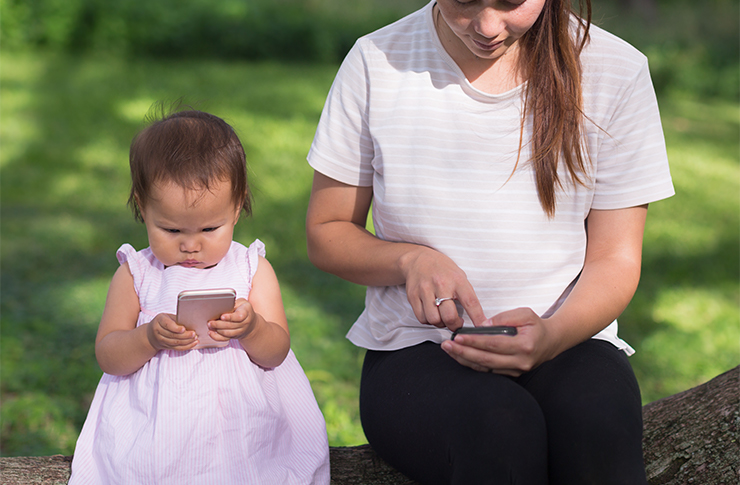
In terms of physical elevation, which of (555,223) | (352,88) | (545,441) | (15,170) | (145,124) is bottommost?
(15,170)

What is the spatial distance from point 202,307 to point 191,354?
187 millimetres

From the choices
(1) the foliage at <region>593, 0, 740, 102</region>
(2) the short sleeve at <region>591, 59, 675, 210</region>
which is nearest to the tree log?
(2) the short sleeve at <region>591, 59, 675, 210</region>

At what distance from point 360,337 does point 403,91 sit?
2.02 feet

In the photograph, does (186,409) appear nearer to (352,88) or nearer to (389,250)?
(389,250)

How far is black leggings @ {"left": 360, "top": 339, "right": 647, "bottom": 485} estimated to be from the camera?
1297 millimetres

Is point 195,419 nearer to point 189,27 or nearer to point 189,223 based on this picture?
point 189,223

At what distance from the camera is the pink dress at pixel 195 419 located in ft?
4.82

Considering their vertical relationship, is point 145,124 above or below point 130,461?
above

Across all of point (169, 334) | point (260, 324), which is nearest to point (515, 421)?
point (260, 324)

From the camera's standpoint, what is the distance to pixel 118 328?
5.15 ft

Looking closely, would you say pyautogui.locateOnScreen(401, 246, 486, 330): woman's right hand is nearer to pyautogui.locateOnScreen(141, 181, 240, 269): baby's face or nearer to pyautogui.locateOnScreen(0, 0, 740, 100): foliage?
pyautogui.locateOnScreen(141, 181, 240, 269): baby's face

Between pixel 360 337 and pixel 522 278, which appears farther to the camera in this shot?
pixel 360 337

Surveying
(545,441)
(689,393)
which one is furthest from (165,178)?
(689,393)

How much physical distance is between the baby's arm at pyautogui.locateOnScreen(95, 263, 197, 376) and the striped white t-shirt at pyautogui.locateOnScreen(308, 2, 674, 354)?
52 cm
